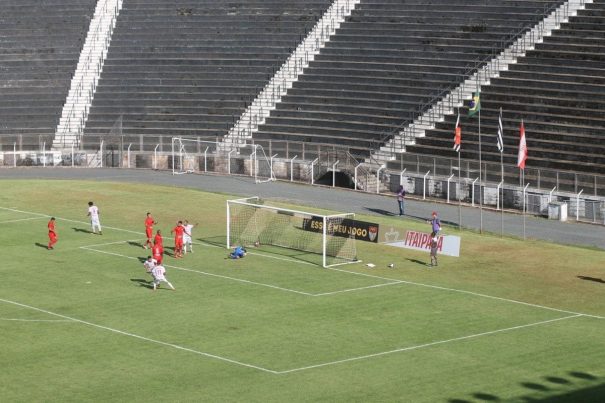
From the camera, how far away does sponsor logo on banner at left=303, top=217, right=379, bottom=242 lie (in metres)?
57.8

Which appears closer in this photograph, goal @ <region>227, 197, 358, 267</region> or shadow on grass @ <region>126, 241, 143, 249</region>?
goal @ <region>227, 197, 358, 267</region>

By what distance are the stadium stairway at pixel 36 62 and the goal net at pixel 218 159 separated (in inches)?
417

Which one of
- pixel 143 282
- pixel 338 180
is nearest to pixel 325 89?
pixel 338 180

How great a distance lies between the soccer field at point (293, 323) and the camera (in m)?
36.9

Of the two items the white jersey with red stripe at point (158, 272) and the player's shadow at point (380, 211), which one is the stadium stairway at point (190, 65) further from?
the white jersey with red stripe at point (158, 272)

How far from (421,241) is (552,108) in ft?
70.6

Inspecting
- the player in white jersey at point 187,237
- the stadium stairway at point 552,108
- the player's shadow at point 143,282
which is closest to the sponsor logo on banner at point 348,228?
the player in white jersey at point 187,237

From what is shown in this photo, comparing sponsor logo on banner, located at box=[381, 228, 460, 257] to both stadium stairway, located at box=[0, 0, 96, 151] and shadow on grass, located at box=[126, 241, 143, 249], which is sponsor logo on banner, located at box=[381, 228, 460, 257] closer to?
shadow on grass, located at box=[126, 241, 143, 249]

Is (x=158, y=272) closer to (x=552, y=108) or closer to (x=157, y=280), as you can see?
(x=157, y=280)

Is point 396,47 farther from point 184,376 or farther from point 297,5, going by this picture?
point 184,376

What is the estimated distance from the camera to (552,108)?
250ft

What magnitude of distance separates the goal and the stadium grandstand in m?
13.8

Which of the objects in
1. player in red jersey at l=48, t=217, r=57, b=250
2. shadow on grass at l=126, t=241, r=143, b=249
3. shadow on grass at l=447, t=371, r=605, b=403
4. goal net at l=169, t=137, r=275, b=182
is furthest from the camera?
goal net at l=169, t=137, r=275, b=182

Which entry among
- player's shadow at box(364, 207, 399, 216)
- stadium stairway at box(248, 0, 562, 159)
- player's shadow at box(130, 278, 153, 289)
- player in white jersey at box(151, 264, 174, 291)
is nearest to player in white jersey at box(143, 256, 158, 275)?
player in white jersey at box(151, 264, 174, 291)
